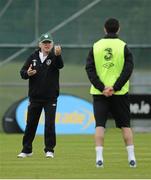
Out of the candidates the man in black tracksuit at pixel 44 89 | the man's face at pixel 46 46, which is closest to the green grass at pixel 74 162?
the man in black tracksuit at pixel 44 89

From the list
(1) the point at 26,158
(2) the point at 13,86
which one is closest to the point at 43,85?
(1) the point at 26,158

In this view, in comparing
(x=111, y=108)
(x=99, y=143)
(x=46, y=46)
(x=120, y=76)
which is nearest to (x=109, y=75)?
(x=120, y=76)

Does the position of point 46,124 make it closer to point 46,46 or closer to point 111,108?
point 46,46

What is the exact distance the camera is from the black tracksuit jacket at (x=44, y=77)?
525 inches

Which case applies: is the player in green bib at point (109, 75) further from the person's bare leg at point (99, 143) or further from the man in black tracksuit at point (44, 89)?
the man in black tracksuit at point (44, 89)

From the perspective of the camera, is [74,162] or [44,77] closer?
[74,162]

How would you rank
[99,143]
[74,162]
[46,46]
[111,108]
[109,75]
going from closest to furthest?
[99,143] → [109,75] → [111,108] → [74,162] → [46,46]

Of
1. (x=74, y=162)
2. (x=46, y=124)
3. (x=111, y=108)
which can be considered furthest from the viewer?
(x=46, y=124)

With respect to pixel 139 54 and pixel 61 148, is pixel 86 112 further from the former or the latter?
pixel 61 148

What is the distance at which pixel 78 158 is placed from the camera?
1336 centimetres

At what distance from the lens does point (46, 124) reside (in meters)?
13.4

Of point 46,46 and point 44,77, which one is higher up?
point 46,46

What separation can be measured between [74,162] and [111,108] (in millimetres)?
1549

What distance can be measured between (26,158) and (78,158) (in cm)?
86
